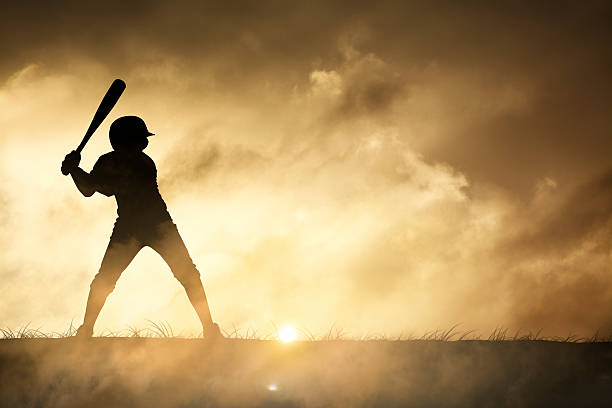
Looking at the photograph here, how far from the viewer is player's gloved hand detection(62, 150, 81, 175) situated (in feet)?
27.0

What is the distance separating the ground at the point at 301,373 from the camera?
22.4ft

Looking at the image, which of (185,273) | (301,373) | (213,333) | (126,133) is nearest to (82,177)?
(126,133)

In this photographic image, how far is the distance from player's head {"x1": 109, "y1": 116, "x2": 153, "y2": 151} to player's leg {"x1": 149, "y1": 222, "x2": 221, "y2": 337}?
113 centimetres

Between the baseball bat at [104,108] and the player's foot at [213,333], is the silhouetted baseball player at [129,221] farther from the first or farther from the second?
the baseball bat at [104,108]

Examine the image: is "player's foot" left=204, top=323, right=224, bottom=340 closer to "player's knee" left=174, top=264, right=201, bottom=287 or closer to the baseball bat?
"player's knee" left=174, top=264, right=201, bottom=287

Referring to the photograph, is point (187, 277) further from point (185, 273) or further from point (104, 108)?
point (104, 108)

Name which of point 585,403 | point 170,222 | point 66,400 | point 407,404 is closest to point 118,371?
point 66,400

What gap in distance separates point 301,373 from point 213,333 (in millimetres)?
1432

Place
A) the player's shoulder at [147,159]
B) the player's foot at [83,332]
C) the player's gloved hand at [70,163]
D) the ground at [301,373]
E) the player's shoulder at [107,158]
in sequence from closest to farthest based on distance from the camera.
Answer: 1. the ground at [301,373]
2. the player's foot at [83,332]
3. the player's gloved hand at [70,163]
4. the player's shoulder at [107,158]
5. the player's shoulder at [147,159]

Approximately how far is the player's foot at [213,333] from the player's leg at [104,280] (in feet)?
4.16

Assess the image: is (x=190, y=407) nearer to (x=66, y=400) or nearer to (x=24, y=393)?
(x=66, y=400)

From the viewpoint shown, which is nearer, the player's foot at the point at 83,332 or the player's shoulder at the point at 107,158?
the player's foot at the point at 83,332

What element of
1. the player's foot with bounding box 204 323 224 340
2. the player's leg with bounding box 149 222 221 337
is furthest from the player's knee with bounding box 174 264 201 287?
the player's foot with bounding box 204 323 224 340

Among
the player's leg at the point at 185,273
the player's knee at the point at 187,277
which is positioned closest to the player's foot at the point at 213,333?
the player's leg at the point at 185,273
